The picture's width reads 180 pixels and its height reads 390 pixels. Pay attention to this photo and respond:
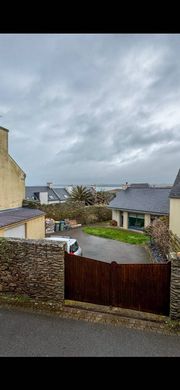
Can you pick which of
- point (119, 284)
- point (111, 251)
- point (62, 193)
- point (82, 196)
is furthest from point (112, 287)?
point (62, 193)

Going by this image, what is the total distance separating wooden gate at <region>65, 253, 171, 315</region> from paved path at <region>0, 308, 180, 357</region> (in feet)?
3.10

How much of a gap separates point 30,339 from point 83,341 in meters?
1.10

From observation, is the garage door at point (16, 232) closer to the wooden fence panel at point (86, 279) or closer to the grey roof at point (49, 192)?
the wooden fence panel at point (86, 279)

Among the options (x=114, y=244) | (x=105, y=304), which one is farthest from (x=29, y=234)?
(x=105, y=304)

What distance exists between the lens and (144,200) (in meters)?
22.4

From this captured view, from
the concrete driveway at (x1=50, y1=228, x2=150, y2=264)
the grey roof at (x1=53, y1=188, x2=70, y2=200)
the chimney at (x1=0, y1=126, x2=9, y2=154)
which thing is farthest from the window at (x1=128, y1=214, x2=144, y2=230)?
the grey roof at (x1=53, y1=188, x2=70, y2=200)

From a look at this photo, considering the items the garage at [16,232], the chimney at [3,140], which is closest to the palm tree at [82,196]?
the chimney at [3,140]

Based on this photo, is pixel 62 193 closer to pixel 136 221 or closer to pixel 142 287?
pixel 136 221

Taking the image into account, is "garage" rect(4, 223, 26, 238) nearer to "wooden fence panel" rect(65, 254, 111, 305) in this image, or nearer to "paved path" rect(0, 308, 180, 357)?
"wooden fence panel" rect(65, 254, 111, 305)

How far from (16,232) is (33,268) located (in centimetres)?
595

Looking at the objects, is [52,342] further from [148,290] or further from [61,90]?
[61,90]

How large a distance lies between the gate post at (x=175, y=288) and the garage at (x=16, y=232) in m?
7.84

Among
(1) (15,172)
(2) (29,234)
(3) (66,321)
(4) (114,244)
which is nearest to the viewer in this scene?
(3) (66,321)

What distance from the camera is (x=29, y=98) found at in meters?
18.2
